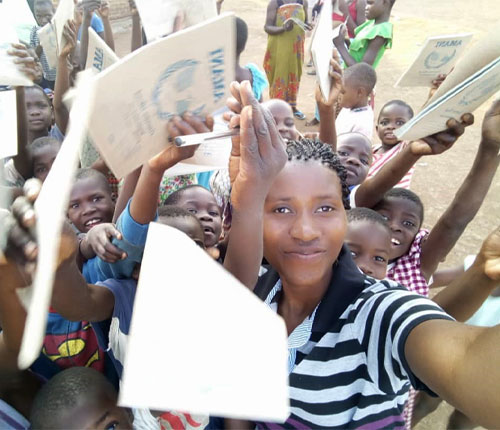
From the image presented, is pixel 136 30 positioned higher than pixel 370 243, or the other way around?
pixel 136 30

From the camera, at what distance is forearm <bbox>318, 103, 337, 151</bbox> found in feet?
6.86

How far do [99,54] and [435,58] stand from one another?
165 centimetres

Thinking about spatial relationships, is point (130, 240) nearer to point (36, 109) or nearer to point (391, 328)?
point (391, 328)

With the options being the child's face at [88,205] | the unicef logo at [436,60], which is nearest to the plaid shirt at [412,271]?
the unicef logo at [436,60]

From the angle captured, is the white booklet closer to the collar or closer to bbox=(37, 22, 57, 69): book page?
the collar

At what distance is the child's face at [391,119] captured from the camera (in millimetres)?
2807

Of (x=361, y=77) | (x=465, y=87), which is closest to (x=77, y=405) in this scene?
(x=465, y=87)

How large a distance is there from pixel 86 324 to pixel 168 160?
2.11 ft

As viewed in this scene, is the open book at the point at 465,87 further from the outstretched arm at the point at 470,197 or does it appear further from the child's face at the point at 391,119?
the child's face at the point at 391,119

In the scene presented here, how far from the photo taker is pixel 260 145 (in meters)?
0.96

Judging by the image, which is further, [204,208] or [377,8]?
[377,8]

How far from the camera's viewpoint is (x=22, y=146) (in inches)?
89.7

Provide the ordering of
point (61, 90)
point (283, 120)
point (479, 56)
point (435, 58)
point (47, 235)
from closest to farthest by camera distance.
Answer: point (47, 235) → point (479, 56) → point (435, 58) → point (283, 120) → point (61, 90)

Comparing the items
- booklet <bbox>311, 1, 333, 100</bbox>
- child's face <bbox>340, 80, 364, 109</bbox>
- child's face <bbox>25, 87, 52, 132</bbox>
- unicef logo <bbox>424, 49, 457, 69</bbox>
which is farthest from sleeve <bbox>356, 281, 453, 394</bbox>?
child's face <bbox>25, 87, 52, 132</bbox>
